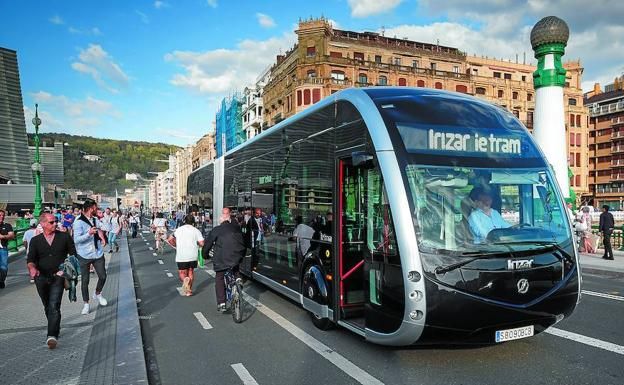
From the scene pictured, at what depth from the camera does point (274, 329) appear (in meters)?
7.61

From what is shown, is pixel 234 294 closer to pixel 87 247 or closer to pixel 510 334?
pixel 87 247

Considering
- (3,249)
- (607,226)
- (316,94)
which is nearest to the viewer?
(3,249)

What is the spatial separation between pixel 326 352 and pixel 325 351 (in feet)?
0.16

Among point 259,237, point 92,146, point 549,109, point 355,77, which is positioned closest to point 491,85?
point 355,77

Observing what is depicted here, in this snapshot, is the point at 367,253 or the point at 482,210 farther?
the point at 367,253

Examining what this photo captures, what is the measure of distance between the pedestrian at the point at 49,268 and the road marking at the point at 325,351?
3.26 m

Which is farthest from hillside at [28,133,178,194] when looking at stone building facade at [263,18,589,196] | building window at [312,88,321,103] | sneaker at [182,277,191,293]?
sneaker at [182,277,191,293]

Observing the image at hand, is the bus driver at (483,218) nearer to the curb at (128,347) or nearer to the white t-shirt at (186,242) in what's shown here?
A: the curb at (128,347)

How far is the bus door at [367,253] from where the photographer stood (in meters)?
5.39

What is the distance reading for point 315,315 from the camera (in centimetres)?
749

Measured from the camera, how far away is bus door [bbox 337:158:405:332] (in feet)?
17.7

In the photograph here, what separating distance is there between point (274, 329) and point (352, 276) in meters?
1.80

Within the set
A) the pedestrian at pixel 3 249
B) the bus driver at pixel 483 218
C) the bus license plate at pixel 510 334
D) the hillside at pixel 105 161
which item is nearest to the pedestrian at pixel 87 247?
the pedestrian at pixel 3 249

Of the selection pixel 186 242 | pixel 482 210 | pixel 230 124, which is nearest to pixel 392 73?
pixel 230 124
